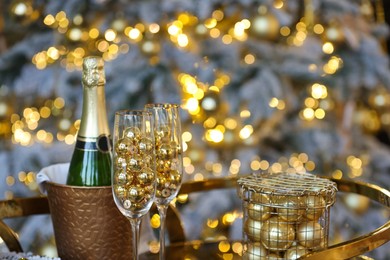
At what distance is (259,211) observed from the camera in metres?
0.89

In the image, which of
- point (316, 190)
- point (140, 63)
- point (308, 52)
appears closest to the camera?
point (316, 190)

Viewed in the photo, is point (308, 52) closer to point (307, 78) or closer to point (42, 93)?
point (307, 78)

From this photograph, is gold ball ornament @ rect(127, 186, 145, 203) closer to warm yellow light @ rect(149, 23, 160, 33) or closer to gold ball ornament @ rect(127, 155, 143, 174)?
gold ball ornament @ rect(127, 155, 143, 174)

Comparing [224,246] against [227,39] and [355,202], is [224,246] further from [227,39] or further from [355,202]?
[355,202]

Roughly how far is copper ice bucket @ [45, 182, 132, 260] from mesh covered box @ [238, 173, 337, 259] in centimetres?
17

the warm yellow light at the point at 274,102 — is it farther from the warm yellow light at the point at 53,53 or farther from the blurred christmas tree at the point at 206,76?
the warm yellow light at the point at 53,53

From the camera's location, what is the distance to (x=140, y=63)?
1.89 m

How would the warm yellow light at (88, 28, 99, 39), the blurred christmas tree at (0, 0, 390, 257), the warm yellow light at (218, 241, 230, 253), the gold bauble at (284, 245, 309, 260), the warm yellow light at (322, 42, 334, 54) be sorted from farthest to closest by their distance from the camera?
1. the warm yellow light at (322, 42, 334, 54)
2. the warm yellow light at (88, 28, 99, 39)
3. the blurred christmas tree at (0, 0, 390, 257)
4. the warm yellow light at (218, 241, 230, 253)
5. the gold bauble at (284, 245, 309, 260)

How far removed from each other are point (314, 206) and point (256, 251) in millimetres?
107

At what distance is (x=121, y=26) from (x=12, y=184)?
61 cm

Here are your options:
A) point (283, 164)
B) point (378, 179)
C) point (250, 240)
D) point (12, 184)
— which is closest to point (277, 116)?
point (283, 164)

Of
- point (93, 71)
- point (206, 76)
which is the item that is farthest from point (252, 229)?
point (206, 76)

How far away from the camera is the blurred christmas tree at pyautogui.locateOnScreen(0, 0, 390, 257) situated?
1.90 m

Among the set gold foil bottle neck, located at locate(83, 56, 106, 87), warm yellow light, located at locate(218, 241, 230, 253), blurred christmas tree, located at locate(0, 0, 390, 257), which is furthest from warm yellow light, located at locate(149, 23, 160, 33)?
gold foil bottle neck, located at locate(83, 56, 106, 87)
